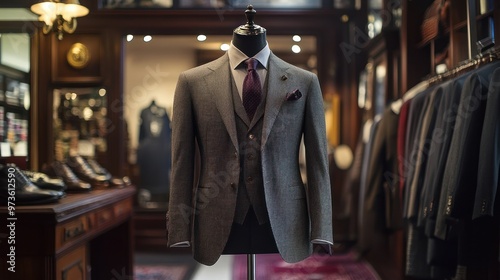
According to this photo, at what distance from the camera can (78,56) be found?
4.74m

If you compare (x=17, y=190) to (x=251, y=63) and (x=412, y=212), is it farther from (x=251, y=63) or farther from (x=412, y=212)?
(x=412, y=212)

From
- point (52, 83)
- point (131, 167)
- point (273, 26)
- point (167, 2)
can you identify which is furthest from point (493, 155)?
point (131, 167)

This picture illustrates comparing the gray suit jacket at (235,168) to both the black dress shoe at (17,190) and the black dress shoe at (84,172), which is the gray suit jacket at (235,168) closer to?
the black dress shoe at (17,190)

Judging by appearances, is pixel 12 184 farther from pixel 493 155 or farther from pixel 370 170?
pixel 370 170

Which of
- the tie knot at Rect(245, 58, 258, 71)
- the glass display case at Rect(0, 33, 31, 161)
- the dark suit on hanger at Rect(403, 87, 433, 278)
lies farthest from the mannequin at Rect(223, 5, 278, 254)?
the dark suit on hanger at Rect(403, 87, 433, 278)

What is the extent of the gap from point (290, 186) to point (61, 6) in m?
1.96

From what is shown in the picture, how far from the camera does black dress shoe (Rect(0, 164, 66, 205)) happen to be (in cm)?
194

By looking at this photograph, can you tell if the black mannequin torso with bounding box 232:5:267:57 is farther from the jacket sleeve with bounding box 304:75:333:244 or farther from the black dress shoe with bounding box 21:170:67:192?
the black dress shoe with bounding box 21:170:67:192

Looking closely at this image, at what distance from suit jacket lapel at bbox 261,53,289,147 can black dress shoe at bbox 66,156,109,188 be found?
1.69m

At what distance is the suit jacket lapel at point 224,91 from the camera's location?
5.26 feet

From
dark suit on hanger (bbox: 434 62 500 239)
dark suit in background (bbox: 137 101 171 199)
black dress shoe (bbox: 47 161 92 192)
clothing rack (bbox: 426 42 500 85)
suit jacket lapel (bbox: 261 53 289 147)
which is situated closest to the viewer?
suit jacket lapel (bbox: 261 53 289 147)

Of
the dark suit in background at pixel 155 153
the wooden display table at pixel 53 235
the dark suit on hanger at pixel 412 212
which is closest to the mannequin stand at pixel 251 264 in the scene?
the wooden display table at pixel 53 235

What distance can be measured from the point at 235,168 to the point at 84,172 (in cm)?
167

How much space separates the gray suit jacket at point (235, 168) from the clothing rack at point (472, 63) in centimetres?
98
